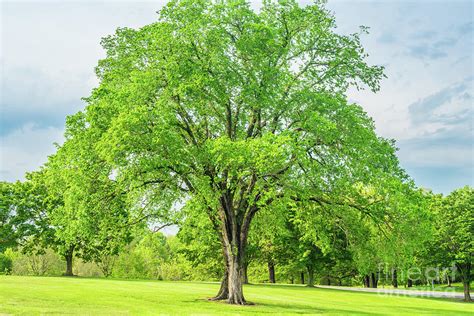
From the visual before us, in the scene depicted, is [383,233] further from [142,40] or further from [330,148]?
[142,40]

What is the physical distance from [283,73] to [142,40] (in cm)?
947

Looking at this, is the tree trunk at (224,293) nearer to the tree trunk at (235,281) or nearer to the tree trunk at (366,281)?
the tree trunk at (235,281)

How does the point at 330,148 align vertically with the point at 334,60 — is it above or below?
below

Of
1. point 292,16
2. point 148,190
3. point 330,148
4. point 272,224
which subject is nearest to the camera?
point 330,148

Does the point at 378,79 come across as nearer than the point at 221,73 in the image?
No

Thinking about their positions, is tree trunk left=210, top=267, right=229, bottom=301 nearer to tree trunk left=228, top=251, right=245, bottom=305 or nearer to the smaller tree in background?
tree trunk left=228, top=251, right=245, bottom=305

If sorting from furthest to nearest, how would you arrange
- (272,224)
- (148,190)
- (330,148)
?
(272,224) → (148,190) → (330,148)

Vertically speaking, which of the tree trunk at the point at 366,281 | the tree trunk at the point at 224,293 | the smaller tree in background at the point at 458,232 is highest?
the smaller tree in background at the point at 458,232

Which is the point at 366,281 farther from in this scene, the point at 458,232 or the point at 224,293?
the point at 224,293

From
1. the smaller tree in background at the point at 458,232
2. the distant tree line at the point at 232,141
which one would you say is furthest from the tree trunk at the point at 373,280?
the distant tree line at the point at 232,141

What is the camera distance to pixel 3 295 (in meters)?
27.7

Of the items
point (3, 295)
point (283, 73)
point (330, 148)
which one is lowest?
point (3, 295)

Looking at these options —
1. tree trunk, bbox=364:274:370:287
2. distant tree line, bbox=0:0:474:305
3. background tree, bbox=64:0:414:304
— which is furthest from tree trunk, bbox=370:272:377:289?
background tree, bbox=64:0:414:304

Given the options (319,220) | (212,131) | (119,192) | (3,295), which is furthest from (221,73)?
(3,295)
